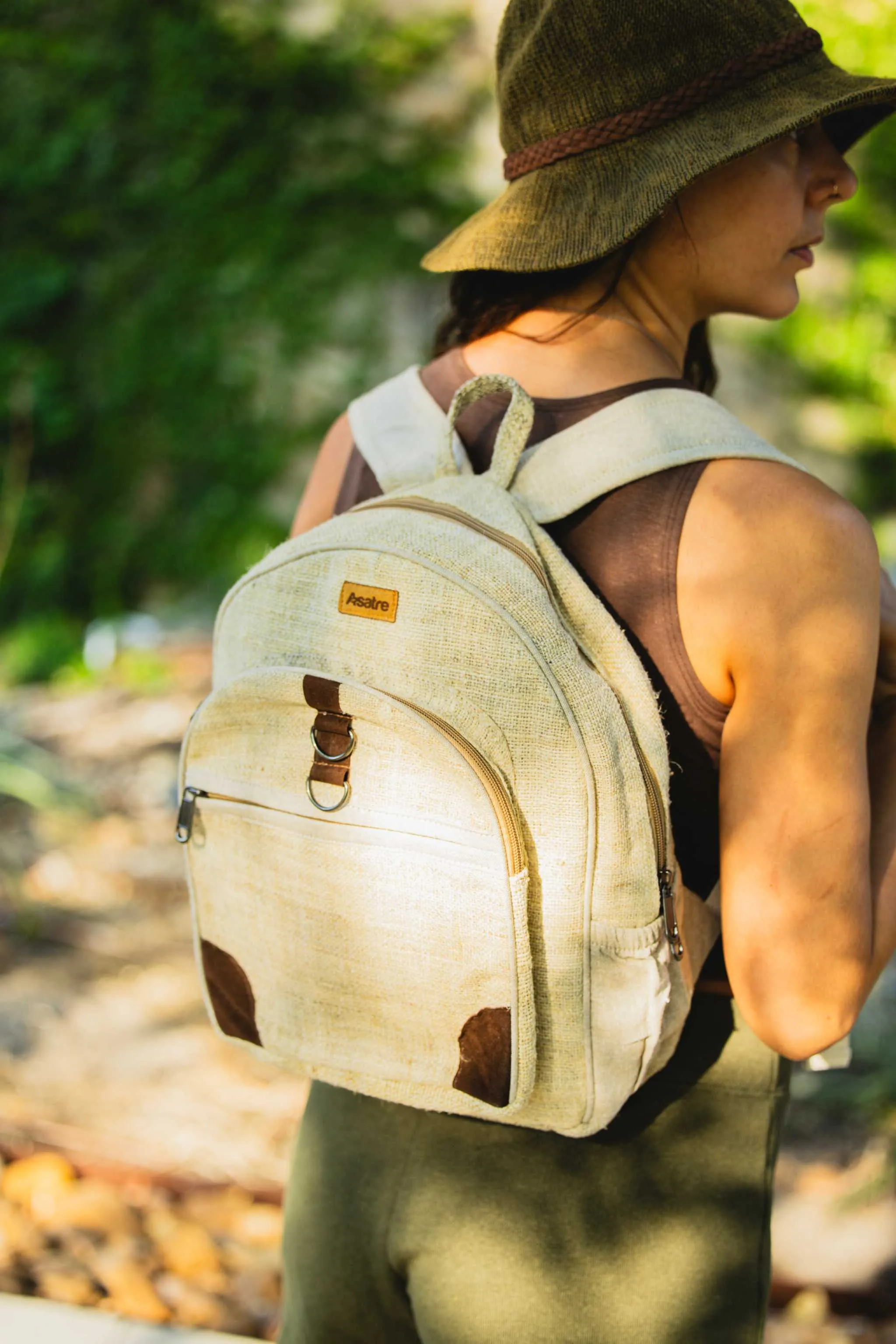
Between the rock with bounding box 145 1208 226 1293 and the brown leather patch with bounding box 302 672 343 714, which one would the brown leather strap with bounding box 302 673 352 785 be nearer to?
the brown leather patch with bounding box 302 672 343 714

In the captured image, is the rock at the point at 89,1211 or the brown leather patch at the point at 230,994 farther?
the rock at the point at 89,1211

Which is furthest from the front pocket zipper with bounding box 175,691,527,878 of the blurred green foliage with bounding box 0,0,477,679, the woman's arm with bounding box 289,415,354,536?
the blurred green foliage with bounding box 0,0,477,679

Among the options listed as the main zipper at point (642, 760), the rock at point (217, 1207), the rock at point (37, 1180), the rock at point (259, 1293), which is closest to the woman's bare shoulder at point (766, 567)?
the main zipper at point (642, 760)

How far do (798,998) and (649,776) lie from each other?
244 millimetres

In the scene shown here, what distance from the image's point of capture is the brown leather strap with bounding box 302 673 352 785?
1.10m

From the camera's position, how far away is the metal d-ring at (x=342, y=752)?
1103 mm

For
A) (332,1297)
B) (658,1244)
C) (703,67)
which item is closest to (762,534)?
(703,67)

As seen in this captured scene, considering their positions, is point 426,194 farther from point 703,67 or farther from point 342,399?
point 703,67

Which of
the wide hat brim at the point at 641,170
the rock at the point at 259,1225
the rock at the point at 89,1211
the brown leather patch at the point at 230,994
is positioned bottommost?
the rock at the point at 259,1225

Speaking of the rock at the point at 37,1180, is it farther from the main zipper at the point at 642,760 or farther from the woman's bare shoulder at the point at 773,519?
the woman's bare shoulder at the point at 773,519

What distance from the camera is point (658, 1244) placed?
3.95 ft

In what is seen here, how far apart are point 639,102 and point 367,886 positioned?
0.86 metres

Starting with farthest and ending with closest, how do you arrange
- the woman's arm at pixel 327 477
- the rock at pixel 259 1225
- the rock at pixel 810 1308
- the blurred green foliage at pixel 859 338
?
the blurred green foliage at pixel 859 338 → the rock at pixel 259 1225 → the rock at pixel 810 1308 → the woman's arm at pixel 327 477

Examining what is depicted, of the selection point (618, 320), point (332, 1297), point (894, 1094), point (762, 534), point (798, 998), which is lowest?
point (894, 1094)
